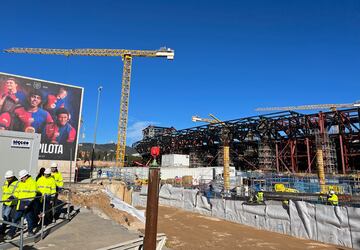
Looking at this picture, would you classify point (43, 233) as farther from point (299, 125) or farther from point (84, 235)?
point (299, 125)

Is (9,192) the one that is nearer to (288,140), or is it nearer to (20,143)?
(20,143)

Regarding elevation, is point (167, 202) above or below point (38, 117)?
below

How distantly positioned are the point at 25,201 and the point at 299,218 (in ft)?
40.1

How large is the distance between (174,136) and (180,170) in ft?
118

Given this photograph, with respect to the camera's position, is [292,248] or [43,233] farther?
[292,248]

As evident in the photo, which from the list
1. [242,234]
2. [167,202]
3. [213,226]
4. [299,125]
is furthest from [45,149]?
[299,125]

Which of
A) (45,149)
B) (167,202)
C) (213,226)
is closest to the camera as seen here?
(213,226)

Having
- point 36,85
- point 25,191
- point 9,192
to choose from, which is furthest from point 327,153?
point 9,192

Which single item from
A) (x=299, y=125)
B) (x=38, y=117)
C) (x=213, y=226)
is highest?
(x=299, y=125)

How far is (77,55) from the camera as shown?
7788cm

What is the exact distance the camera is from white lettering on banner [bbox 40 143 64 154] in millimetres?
31792

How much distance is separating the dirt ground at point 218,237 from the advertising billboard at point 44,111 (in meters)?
18.1

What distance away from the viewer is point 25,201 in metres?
7.89

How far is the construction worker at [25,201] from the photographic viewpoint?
7.76 metres
